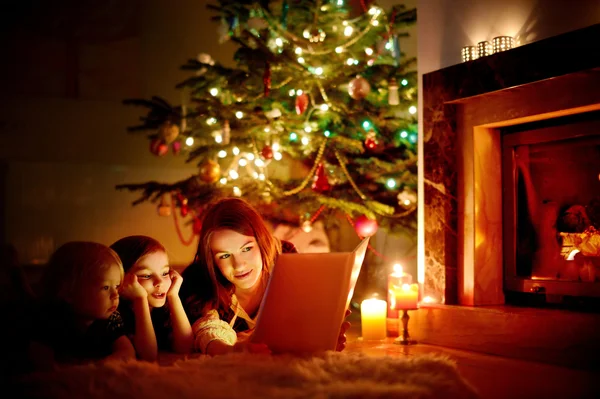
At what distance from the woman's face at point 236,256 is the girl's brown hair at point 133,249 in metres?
0.21

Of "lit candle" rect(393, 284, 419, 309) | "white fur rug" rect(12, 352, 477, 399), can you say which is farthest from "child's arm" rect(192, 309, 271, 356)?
"lit candle" rect(393, 284, 419, 309)

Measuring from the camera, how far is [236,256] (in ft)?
6.18

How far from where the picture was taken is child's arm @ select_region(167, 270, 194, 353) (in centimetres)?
173

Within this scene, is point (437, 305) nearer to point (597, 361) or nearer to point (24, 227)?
point (597, 361)

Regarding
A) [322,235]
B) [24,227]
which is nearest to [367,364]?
[322,235]

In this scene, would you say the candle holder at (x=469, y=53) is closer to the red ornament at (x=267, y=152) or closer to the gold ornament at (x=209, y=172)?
the red ornament at (x=267, y=152)

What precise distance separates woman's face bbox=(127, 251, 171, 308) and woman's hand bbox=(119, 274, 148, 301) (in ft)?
0.09

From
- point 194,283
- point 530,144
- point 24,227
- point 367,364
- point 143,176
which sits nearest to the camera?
point 367,364

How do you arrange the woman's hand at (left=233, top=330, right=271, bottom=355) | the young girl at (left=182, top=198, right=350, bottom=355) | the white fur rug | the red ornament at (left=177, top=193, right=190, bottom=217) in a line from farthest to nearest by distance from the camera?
the red ornament at (left=177, top=193, right=190, bottom=217), the young girl at (left=182, top=198, right=350, bottom=355), the woman's hand at (left=233, top=330, right=271, bottom=355), the white fur rug

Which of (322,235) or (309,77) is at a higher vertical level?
(309,77)

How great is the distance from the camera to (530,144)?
9.10 ft

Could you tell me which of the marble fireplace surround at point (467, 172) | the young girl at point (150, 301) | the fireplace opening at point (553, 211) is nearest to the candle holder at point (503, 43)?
the marble fireplace surround at point (467, 172)

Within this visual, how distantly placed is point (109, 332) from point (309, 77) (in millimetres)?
2167

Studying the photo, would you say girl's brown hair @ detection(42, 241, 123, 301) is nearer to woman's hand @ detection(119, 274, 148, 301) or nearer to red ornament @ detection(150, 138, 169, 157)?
woman's hand @ detection(119, 274, 148, 301)
